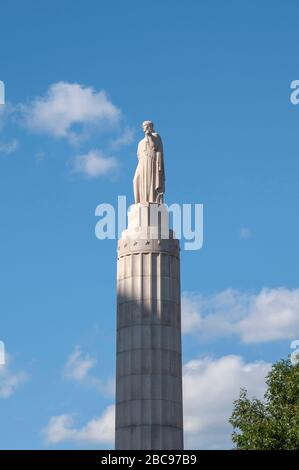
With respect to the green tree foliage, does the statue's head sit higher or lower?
higher

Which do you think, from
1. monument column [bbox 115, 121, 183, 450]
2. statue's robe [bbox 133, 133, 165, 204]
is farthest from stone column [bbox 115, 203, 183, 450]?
statue's robe [bbox 133, 133, 165, 204]

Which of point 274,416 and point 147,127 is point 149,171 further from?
point 274,416

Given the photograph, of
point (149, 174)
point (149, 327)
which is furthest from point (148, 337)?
point (149, 174)

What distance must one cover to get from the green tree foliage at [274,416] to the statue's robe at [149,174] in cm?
1417

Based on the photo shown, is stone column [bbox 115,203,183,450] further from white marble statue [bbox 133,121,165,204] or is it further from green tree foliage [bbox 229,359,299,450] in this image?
green tree foliage [bbox 229,359,299,450]

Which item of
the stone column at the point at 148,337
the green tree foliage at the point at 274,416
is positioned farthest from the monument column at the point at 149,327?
the green tree foliage at the point at 274,416

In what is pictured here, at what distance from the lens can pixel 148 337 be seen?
1353 inches

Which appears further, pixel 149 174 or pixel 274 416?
pixel 274 416

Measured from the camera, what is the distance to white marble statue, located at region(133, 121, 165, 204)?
37062 mm

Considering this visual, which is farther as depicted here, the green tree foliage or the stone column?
the green tree foliage

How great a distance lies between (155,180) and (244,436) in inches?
607

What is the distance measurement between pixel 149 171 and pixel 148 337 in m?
6.94

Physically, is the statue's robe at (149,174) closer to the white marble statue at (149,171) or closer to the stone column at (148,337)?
the white marble statue at (149,171)
